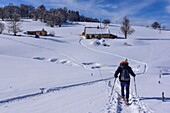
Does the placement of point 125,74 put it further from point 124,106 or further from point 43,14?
point 43,14

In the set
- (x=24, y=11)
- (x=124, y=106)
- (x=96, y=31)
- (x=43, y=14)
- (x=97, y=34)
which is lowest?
(x=124, y=106)

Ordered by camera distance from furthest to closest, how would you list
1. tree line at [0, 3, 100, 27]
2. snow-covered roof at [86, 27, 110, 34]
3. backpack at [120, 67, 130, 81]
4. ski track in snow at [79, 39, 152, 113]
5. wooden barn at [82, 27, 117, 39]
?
tree line at [0, 3, 100, 27] < snow-covered roof at [86, 27, 110, 34] < wooden barn at [82, 27, 117, 39] < backpack at [120, 67, 130, 81] < ski track in snow at [79, 39, 152, 113]

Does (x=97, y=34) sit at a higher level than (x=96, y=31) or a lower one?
lower

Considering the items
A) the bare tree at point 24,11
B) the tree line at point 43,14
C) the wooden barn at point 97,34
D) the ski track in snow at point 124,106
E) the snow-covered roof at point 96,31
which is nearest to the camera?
the ski track in snow at point 124,106

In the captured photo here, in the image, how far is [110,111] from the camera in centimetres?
926

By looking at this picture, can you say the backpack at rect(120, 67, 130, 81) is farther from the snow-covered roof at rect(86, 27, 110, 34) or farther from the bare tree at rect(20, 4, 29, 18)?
the bare tree at rect(20, 4, 29, 18)

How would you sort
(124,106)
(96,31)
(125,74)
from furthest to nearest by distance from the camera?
(96,31)
(125,74)
(124,106)

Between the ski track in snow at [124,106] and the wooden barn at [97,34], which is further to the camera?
the wooden barn at [97,34]

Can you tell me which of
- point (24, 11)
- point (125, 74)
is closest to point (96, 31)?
point (125, 74)

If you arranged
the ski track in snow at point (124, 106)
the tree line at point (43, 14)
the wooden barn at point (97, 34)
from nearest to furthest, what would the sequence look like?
the ski track in snow at point (124, 106)
the wooden barn at point (97, 34)
the tree line at point (43, 14)

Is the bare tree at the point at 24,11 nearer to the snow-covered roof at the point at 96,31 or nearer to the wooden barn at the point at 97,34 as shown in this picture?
the snow-covered roof at the point at 96,31

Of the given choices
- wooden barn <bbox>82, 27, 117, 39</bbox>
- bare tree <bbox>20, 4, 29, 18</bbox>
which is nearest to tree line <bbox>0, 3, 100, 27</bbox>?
bare tree <bbox>20, 4, 29, 18</bbox>

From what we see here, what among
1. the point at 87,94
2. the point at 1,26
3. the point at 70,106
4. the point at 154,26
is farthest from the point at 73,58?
the point at 154,26

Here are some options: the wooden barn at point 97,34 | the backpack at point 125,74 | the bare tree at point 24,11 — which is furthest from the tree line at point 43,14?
the backpack at point 125,74
